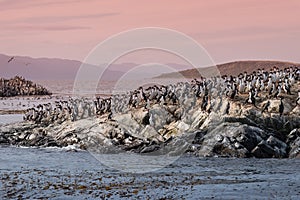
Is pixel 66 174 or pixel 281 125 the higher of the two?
pixel 281 125

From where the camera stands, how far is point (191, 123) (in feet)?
151

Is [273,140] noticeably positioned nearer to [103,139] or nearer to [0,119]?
[103,139]

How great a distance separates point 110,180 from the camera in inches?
1267

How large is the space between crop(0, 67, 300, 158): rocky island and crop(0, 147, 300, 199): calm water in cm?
231

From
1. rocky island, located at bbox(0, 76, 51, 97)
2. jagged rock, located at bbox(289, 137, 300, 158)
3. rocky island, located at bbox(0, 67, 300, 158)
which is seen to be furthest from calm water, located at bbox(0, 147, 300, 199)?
rocky island, located at bbox(0, 76, 51, 97)

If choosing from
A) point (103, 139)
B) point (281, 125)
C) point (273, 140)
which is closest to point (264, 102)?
point (281, 125)

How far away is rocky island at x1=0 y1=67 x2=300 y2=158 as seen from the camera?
132 ft

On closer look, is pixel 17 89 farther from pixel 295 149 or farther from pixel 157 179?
pixel 157 179

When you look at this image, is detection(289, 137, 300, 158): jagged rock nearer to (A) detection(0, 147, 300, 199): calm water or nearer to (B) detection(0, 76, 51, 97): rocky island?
(A) detection(0, 147, 300, 199): calm water

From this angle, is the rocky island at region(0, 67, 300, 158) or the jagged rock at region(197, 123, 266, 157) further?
the rocky island at region(0, 67, 300, 158)

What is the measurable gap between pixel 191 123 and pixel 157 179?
1443 cm

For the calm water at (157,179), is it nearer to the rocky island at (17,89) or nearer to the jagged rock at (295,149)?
the jagged rock at (295,149)

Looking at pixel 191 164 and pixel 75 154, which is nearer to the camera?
pixel 191 164

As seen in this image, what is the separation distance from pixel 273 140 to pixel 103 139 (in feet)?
47.3
